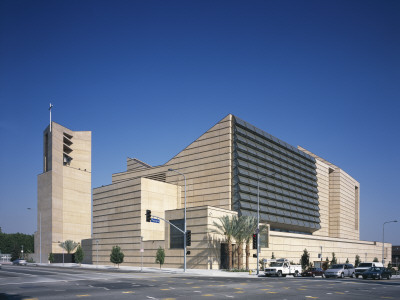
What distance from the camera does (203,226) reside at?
62594 millimetres

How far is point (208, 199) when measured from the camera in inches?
3081

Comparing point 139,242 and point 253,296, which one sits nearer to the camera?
point 253,296

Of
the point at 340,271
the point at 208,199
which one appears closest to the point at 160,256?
the point at 208,199

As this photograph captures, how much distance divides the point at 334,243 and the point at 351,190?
4782cm

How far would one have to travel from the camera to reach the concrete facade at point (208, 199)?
66.0m

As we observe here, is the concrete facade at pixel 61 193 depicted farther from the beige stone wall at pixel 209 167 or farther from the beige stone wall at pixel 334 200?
the beige stone wall at pixel 334 200

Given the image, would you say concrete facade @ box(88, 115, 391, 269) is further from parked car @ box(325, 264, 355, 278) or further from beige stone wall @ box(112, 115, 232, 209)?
parked car @ box(325, 264, 355, 278)

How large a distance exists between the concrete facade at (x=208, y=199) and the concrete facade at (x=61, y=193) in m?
15.5

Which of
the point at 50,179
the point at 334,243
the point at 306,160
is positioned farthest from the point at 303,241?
the point at 50,179

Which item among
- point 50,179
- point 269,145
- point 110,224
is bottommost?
point 110,224

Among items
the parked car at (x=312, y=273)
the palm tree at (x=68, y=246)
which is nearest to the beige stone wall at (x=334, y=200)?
the palm tree at (x=68, y=246)

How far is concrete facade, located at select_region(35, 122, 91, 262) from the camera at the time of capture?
340 ft

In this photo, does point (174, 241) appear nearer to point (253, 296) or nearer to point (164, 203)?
point (164, 203)

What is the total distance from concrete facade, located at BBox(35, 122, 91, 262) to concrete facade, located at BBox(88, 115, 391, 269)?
15491 mm
